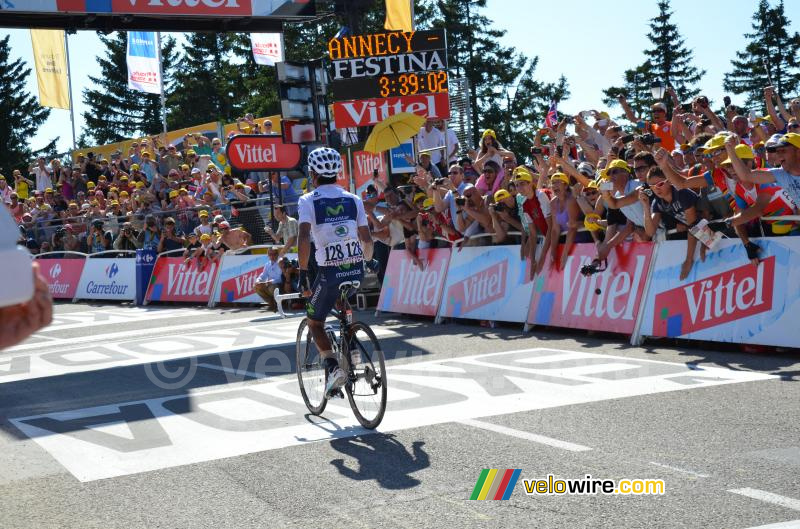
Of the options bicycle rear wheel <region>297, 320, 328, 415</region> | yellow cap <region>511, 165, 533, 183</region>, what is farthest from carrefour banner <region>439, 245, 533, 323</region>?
bicycle rear wheel <region>297, 320, 328, 415</region>

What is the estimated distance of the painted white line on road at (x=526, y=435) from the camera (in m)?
6.45

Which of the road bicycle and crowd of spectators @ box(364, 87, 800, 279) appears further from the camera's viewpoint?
crowd of spectators @ box(364, 87, 800, 279)

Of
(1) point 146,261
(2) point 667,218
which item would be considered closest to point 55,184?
(1) point 146,261

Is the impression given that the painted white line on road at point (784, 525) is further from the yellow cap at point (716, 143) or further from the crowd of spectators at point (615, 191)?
the yellow cap at point (716, 143)

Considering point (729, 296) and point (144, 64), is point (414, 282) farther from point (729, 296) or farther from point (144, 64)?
point (144, 64)

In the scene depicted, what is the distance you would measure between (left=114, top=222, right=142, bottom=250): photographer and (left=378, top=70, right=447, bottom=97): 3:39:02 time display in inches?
418

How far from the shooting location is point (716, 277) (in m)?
10.7

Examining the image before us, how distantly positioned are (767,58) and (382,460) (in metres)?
76.2

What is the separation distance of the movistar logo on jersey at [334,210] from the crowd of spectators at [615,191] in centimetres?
415

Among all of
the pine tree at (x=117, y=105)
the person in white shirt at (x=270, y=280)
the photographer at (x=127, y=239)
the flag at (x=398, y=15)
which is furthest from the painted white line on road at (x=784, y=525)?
the pine tree at (x=117, y=105)

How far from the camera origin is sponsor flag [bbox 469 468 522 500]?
5.50 m

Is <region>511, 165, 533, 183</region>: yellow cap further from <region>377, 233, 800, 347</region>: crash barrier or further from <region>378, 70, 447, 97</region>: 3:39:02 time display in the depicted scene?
<region>378, 70, 447, 97</region>: 3:39:02 time display

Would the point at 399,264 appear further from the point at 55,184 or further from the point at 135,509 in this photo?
the point at 55,184

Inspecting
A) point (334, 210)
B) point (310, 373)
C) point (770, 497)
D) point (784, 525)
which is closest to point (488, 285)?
point (310, 373)
